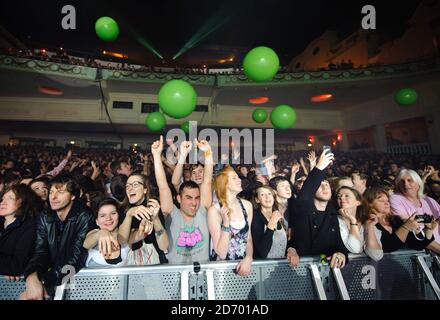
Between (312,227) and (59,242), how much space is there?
2.20 m

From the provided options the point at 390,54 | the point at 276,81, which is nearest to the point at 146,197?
the point at 276,81

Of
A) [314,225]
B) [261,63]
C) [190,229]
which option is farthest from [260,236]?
[261,63]

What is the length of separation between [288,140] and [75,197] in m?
19.6

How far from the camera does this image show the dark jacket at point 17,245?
1.89 meters

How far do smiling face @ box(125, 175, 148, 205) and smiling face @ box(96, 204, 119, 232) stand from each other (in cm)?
30

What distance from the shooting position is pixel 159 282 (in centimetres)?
186

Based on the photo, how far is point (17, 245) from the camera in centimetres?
199

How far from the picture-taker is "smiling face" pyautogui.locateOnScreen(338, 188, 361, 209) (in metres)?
2.41

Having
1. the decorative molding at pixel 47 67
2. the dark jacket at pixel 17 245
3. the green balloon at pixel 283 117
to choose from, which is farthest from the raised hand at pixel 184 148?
the decorative molding at pixel 47 67

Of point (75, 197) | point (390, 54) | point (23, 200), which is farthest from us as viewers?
point (390, 54)

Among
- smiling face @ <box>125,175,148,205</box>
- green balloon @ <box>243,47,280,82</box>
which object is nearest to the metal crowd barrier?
smiling face @ <box>125,175,148,205</box>

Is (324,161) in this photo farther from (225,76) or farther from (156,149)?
(225,76)

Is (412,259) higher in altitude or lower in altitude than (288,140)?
lower

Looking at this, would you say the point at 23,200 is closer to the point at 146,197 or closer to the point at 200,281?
the point at 146,197
